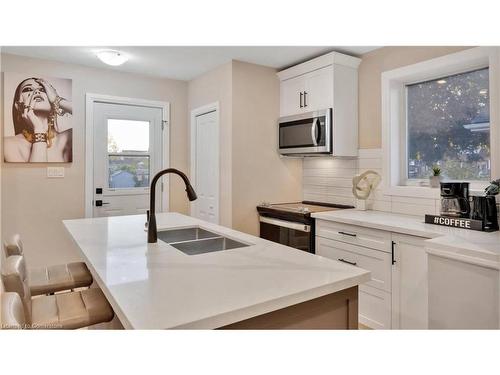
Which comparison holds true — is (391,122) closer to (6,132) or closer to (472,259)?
(472,259)

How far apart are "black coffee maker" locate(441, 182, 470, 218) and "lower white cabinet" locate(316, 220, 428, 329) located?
386mm

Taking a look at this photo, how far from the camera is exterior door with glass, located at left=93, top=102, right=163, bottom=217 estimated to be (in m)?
3.77

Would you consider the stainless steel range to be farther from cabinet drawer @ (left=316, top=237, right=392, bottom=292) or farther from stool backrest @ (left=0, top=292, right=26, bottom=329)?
stool backrest @ (left=0, top=292, right=26, bottom=329)

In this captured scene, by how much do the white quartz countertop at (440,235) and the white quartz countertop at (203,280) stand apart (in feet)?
2.54

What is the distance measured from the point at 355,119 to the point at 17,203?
3335 millimetres

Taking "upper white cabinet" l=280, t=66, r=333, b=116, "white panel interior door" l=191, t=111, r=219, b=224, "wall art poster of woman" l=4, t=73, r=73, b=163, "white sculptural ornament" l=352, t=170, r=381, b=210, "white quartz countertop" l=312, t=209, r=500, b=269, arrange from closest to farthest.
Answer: "white quartz countertop" l=312, t=209, r=500, b=269 < "white sculptural ornament" l=352, t=170, r=381, b=210 < "upper white cabinet" l=280, t=66, r=333, b=116 < "wall art poster of woman" l=4, t=73, r=73, b=163 < "white panel interior door" l=191, t=111, r=219, b=224

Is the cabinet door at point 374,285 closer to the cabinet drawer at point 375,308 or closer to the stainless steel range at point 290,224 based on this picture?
the cabinet drawer at point 375,308

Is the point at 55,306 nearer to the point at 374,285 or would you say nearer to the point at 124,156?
the point at 374,285

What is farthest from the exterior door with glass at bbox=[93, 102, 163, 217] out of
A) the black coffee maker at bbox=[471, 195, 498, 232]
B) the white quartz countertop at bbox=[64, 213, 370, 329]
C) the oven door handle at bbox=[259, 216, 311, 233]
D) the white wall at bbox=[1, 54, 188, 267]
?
the black coffee maker at bbox=[471, 195, 498, 232]

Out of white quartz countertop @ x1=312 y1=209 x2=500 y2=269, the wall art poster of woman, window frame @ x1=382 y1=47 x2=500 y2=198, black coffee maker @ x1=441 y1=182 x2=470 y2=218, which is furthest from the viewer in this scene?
the wall art poster of woman

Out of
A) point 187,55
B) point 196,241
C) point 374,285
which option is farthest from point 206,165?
point 374,285

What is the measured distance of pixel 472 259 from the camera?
171 centimetres

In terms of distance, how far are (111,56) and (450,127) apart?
2.98m
